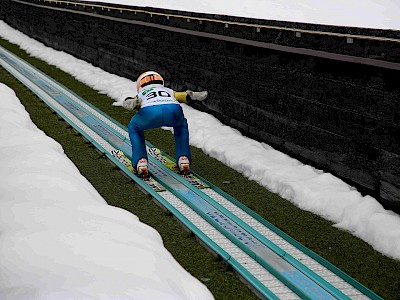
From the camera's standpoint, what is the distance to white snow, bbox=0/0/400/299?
4.14m

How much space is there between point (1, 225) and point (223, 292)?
6.36 feet

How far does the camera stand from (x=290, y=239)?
278 inches

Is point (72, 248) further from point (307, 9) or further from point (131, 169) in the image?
point (307, 9)

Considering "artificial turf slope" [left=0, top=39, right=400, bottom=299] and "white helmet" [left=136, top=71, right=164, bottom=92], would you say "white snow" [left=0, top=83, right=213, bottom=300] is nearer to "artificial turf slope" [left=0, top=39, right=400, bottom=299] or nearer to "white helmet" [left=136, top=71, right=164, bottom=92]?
"artificial turf slope" [left=0, top=39, right=400, bottom=299]

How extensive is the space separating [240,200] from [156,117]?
1.68 metres

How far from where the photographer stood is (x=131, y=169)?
31.9ft

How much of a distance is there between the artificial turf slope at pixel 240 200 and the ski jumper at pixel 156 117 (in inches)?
20.6

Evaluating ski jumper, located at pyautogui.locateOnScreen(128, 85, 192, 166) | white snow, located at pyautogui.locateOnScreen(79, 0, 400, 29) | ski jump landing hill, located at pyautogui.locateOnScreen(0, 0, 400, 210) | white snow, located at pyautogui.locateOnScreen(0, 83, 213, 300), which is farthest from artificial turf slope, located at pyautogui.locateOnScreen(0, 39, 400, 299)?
white snow, located at pyautogui.locateOnScreen(79, 0, 400, 29)

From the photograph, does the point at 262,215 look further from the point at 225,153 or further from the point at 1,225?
the point at 1,225

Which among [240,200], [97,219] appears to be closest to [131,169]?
[240,200]

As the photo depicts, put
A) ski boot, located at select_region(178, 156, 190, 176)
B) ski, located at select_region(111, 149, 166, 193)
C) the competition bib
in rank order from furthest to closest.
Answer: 1. ski boot, located at select_region(178, 156, 190, 176)
2. the competition bib
3. ski, located at select_region(111, 149, 166, 193)

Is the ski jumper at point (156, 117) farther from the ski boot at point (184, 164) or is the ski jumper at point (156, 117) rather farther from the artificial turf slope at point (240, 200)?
the artificial turf slope at point (240, 200)

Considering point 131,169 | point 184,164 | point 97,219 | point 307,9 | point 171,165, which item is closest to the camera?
point 97,219

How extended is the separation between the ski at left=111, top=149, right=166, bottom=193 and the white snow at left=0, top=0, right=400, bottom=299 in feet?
4.03
